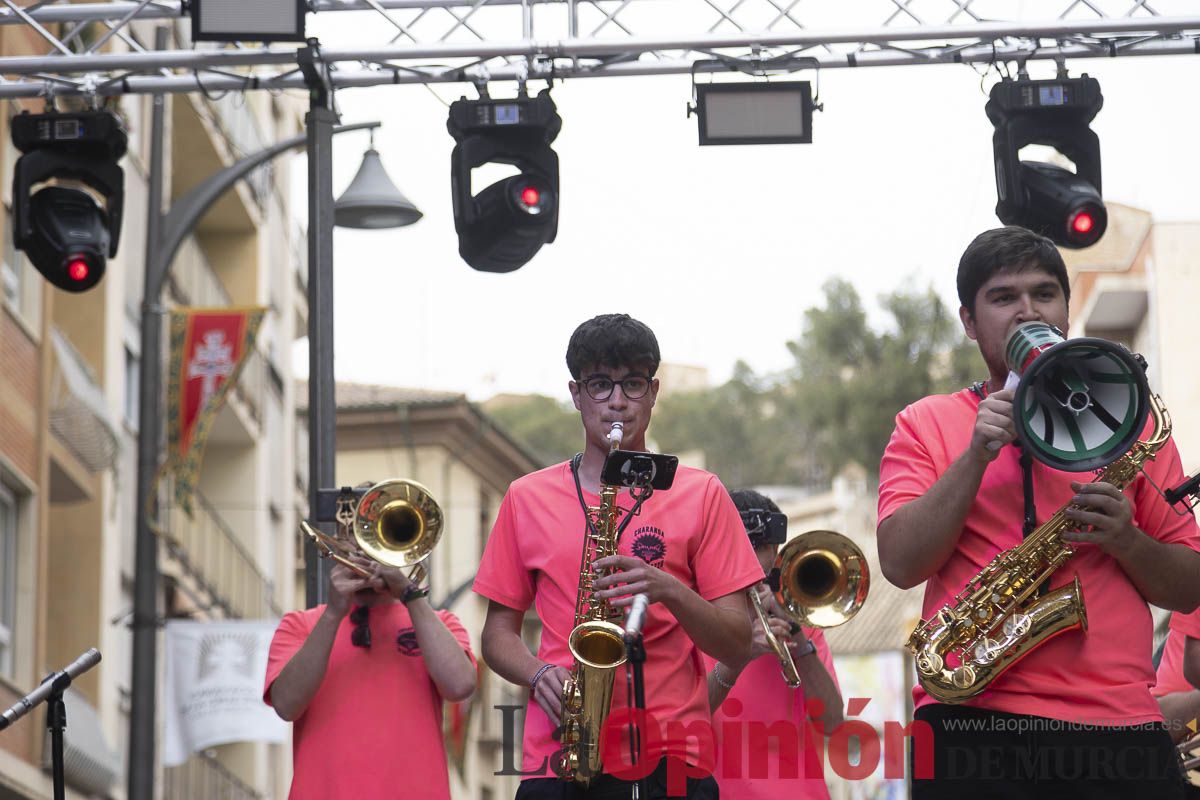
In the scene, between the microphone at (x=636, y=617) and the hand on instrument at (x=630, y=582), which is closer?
the microphone at (x=636, y=617)

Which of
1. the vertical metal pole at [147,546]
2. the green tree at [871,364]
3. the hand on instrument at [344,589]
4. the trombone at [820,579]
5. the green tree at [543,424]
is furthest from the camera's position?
the green tree at [543,424]

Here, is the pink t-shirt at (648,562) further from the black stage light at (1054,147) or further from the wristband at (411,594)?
the black stage light at (1054,147)

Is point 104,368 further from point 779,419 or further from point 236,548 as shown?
point 779,419

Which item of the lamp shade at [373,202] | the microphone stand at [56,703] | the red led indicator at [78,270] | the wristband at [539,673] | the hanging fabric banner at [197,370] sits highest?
the hanging fabric banner at [197,370]

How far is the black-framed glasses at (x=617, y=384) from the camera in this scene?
5.77 m

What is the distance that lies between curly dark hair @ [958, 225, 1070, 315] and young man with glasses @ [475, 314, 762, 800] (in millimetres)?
1021

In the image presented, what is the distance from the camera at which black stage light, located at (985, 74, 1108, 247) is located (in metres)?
9.09

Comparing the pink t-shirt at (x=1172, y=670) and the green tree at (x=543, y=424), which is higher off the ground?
the green tree at (x=543, y=424)

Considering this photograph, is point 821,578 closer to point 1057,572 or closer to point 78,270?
point 1057,572

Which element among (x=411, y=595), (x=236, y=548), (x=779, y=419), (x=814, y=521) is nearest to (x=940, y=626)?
(x=411, y=595)

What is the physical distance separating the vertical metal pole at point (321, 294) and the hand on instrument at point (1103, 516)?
4.85 meters

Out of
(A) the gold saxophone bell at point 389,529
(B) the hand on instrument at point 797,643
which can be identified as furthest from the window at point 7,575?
(B) the hand on instrument at point 797,643

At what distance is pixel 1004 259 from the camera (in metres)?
5.13

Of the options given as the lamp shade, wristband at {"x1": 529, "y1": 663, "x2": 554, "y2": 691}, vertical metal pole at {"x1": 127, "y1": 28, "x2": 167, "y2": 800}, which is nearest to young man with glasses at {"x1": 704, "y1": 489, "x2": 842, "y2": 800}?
wristband at {"x1": 529, "y1": 663, "x2": 554, "y2": 691}
